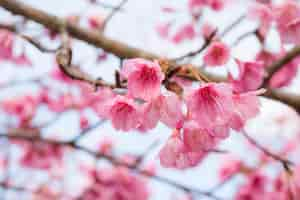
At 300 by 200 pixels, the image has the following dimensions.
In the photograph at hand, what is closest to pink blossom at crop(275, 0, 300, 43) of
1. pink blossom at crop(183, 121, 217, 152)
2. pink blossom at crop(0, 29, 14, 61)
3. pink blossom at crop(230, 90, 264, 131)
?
pink blossom at crop(230, 90, 264, 131)

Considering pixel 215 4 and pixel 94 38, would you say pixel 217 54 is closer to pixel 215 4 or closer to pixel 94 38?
pixel 94 38

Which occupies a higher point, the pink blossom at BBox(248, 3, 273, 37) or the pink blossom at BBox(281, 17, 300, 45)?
the pink blossom at BBox(248, 3, 273, 37)

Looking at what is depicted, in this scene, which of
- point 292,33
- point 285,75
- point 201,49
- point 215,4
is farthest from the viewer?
point 215,4

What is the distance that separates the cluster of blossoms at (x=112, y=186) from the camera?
3552 mm

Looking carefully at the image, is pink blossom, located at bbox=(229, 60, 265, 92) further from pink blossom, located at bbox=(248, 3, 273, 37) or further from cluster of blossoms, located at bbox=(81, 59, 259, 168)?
pink blossom, located at bbox=(248, 3, 273, 37)

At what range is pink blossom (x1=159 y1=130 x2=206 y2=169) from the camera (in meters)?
1.23

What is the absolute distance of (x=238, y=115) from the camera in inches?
46.8

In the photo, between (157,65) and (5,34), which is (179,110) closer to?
(157,65)

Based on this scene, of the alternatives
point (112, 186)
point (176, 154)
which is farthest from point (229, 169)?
point (176, 154)

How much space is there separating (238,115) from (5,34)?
1662 mm

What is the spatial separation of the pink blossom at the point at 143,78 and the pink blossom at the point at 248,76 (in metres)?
0.43

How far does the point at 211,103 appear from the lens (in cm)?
113

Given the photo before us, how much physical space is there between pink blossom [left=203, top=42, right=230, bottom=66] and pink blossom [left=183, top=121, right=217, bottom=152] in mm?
519

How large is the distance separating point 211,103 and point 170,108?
103mm
